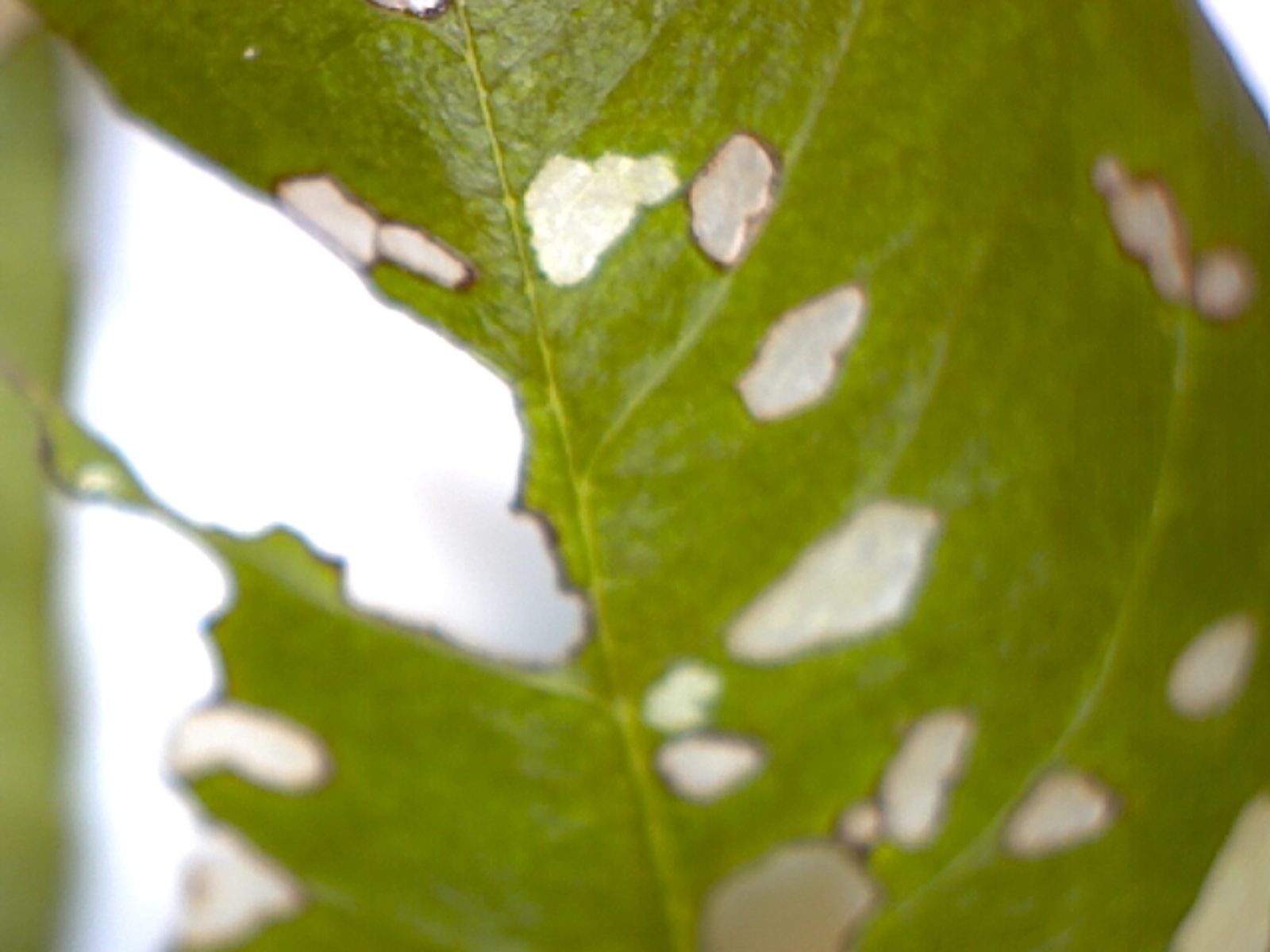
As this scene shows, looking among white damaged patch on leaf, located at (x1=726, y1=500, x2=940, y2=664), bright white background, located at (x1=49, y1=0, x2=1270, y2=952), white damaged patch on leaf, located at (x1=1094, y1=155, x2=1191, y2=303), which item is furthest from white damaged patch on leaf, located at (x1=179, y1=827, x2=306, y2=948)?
white damaged patch on leaf, located at (x1=1094, y1=155, x2=1191, y2=303)

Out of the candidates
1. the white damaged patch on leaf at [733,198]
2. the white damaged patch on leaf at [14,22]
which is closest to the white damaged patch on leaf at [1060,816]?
the white damaged patch on leaf at [733,198]

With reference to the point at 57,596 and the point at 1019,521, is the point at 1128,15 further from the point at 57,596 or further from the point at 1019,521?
the point at 57,596

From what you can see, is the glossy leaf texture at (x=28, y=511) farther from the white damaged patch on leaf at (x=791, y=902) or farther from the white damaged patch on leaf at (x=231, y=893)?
the white damaged patch on leaf at (x=791, y=902)

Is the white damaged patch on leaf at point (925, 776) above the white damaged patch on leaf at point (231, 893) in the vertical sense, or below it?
above

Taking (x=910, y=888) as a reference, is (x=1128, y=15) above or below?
above

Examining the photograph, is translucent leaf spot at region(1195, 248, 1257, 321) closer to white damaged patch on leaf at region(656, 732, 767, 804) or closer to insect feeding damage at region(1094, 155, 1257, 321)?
insect feeding damage at region(1094, 155, 1257, 321)

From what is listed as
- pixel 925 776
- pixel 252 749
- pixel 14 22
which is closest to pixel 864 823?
pixel 925 776

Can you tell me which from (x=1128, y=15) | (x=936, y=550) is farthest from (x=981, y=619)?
(x=1128, y=15)
